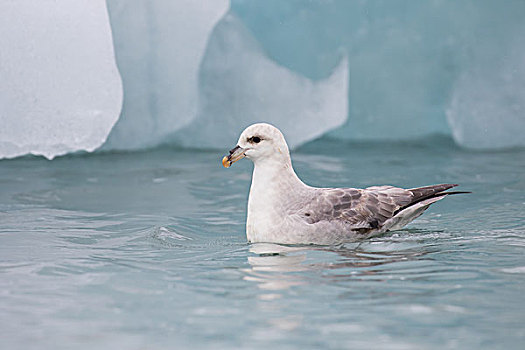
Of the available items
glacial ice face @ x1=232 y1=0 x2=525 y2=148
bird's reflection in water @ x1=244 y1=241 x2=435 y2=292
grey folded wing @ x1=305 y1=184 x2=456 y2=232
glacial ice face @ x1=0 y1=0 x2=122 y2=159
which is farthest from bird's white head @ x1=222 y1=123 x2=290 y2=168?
glacial ice face @ x1=232 y1=0 x2=525 y2=148

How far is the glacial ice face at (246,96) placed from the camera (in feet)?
28.0

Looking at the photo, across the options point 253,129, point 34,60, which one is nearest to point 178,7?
point 34,60

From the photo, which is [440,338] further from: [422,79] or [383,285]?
[422,79]

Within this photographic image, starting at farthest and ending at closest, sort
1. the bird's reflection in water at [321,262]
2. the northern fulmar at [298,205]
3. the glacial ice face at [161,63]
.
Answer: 1. the glacial ice face at [161,63]
2. the northern fulmar at [298,205]
3. the bird's reflection in water at [321,262]

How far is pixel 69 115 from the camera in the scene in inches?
300

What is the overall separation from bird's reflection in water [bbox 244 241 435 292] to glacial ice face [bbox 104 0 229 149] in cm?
442

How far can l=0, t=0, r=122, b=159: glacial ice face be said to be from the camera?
7.50 metres

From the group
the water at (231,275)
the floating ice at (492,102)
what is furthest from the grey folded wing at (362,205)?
the floating ice at (492,102)

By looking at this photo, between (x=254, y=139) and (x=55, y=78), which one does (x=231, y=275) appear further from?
(x=55, y=78)

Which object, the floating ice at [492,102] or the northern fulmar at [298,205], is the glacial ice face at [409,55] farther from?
the northern fulmar at [298,205]

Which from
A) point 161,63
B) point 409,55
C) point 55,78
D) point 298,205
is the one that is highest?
point 409,55

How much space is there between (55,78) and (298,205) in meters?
4.23

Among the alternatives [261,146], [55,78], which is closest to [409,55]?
[55,78]

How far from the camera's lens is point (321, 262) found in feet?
12.5
